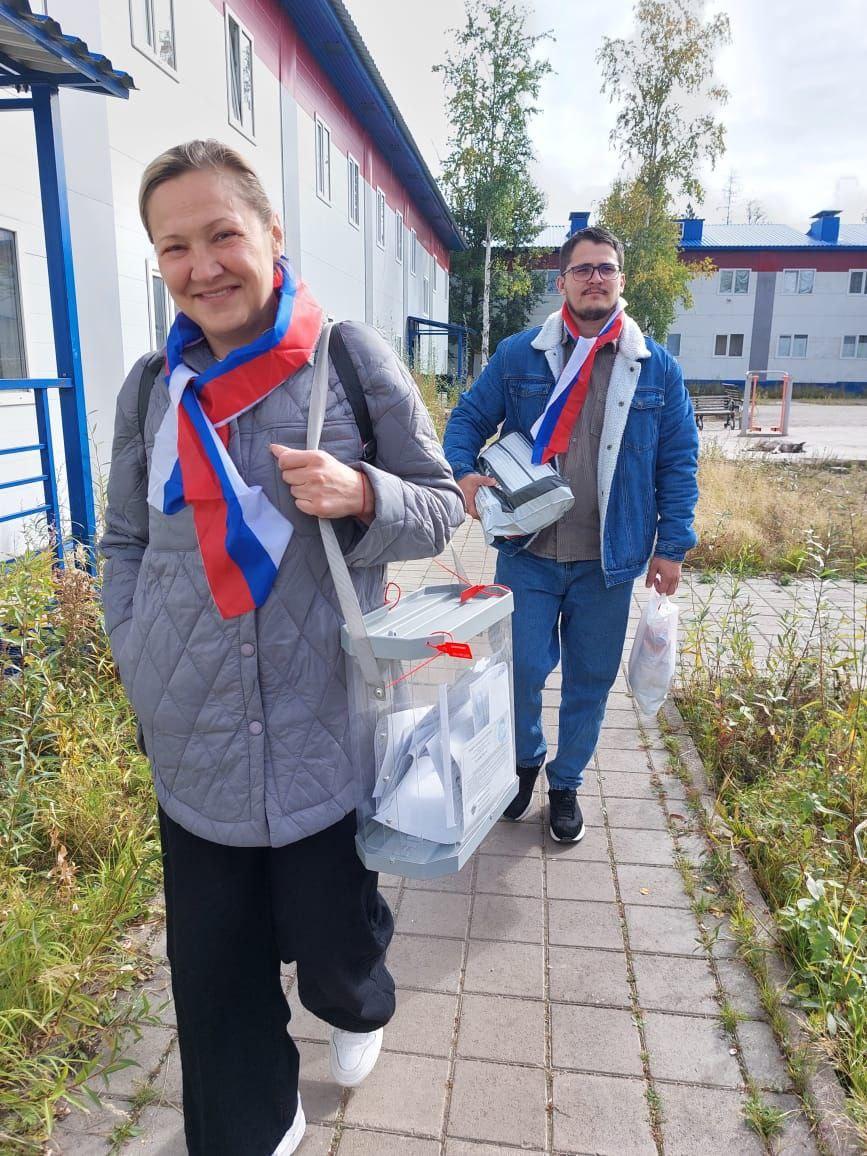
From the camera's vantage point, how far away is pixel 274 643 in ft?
5.43

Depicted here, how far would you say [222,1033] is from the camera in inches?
70.5

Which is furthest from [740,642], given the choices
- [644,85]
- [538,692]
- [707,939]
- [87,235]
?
[644,85]

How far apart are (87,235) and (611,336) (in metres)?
5.09

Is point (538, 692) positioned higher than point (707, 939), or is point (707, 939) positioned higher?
point (538, 692)

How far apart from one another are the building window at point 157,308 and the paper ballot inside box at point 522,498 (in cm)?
543

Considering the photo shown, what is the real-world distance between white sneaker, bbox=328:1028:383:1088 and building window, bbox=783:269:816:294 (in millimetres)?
45055

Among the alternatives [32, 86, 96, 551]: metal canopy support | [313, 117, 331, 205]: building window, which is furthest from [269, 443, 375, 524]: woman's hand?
[313, 117, 331, 205]: building window

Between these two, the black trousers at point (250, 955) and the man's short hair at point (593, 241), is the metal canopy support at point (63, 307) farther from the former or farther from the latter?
the black trousers at point (250, 955)

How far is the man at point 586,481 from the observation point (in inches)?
120

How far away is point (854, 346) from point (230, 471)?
46650 millimetres

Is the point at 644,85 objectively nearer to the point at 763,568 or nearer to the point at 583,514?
the point at 763,568

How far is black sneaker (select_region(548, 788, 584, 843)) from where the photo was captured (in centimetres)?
332

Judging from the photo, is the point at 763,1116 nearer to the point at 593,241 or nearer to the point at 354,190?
the point at 593,241

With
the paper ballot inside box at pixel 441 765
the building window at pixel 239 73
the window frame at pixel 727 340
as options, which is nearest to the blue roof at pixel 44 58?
the paper ballot inside box at pixel 441 765
